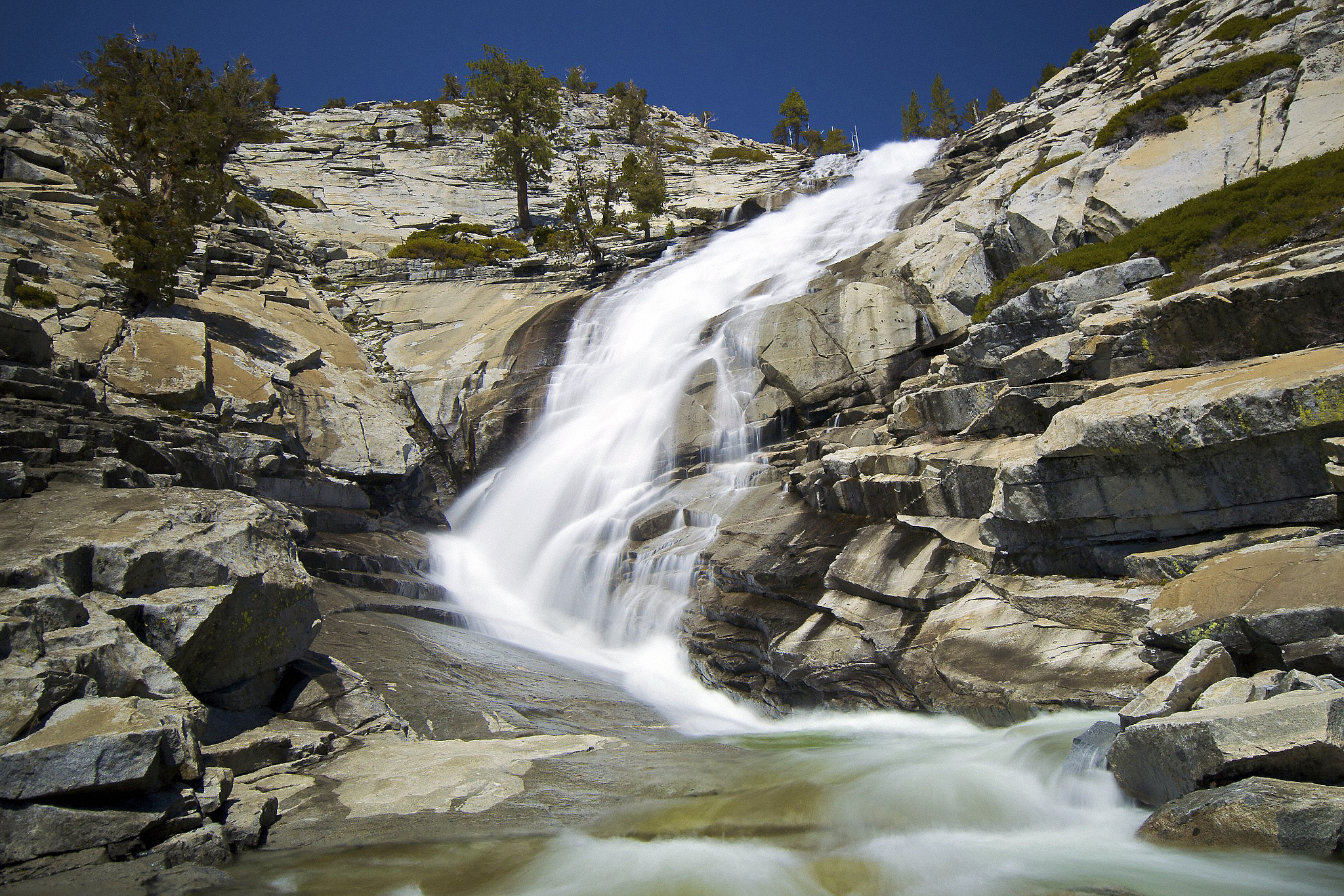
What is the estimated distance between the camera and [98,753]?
6.34 meters

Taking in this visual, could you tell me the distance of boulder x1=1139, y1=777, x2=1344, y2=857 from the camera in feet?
18.8

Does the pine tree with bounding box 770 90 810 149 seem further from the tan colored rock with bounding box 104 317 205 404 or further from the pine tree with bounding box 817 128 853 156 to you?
the tan colored rock with bounding box 104 317 205 404

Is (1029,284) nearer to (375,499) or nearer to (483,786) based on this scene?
(483,786)

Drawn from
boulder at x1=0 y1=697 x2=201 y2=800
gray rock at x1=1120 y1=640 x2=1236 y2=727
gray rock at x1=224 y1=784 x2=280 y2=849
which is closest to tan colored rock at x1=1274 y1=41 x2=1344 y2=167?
gray rock at x1=1120 y1=640 x2=1236 y2=727

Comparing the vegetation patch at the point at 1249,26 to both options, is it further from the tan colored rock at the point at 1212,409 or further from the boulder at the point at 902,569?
the boulder at the point at 902,569

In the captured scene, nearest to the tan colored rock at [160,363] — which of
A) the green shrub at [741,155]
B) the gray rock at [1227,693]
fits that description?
the gray rock at [1227,693]

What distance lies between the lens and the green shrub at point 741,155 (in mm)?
70062

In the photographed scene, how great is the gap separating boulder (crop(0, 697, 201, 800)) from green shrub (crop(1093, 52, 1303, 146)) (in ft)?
91.1

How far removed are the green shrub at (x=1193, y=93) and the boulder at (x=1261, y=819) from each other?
22.3 m

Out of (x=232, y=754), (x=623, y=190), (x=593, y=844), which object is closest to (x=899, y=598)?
(x=593, y=844)

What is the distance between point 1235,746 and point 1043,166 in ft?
77.3

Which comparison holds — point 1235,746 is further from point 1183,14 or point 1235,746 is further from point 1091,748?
point 1183,14

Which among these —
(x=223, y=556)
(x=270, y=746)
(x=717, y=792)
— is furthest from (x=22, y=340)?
(x=717, y=792)

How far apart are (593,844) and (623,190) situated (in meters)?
52.4
